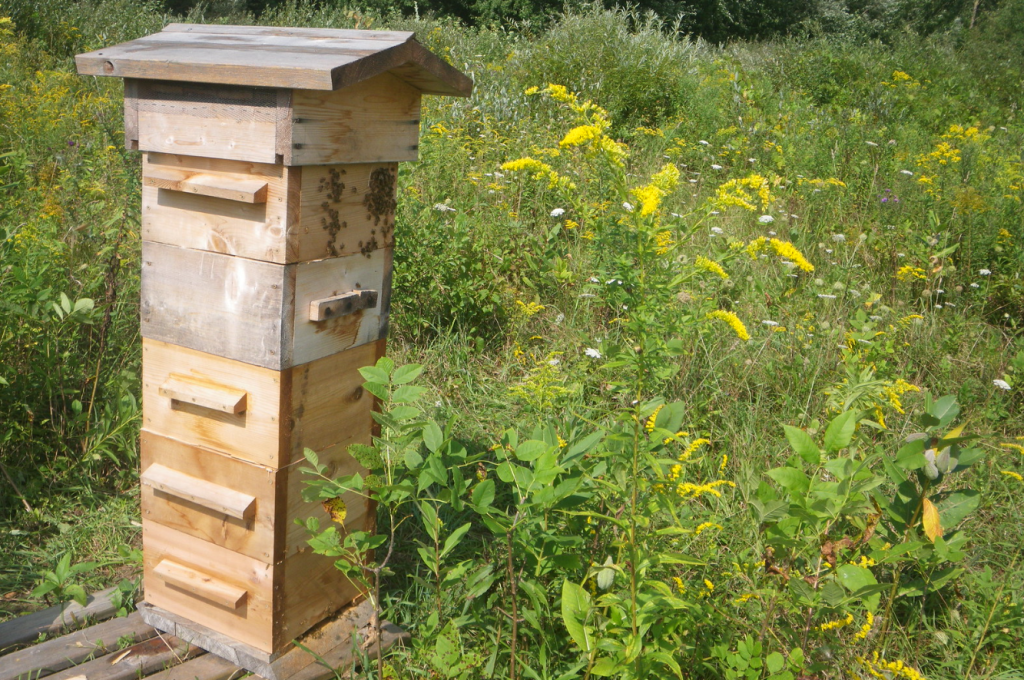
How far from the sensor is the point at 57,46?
9.73 m

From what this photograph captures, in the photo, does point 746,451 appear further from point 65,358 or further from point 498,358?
point 65,358

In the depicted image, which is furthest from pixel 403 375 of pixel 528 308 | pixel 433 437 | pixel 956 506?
pixel 528 308

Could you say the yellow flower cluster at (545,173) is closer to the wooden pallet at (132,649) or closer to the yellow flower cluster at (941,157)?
the wooden pallet at (132,649)

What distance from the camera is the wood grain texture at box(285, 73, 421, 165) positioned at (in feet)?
6.75

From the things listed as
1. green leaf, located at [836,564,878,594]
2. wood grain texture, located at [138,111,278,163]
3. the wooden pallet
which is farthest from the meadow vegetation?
wood grain texture, located at [138,111,278,163]

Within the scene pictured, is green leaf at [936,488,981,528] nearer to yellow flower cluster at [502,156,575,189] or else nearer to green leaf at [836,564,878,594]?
green leaf at [836,564,878,594]

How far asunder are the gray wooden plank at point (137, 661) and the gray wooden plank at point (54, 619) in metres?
0.24

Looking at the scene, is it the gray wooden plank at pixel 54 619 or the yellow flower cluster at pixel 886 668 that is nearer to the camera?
the yellow flower cluster at pixel 886 668

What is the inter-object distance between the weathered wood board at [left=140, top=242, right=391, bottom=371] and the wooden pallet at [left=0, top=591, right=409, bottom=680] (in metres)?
0.97

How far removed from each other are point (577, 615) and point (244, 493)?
106 cm

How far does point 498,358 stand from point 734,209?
2342 millimetres

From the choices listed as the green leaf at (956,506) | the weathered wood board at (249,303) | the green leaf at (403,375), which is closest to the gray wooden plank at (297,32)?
the weathered wood board at (249,303)

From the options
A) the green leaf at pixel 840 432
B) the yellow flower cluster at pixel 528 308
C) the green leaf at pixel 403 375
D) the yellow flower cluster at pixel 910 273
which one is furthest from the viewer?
the yellow flower cluster at pixel 910 273

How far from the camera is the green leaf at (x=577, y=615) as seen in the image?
2.05 m
